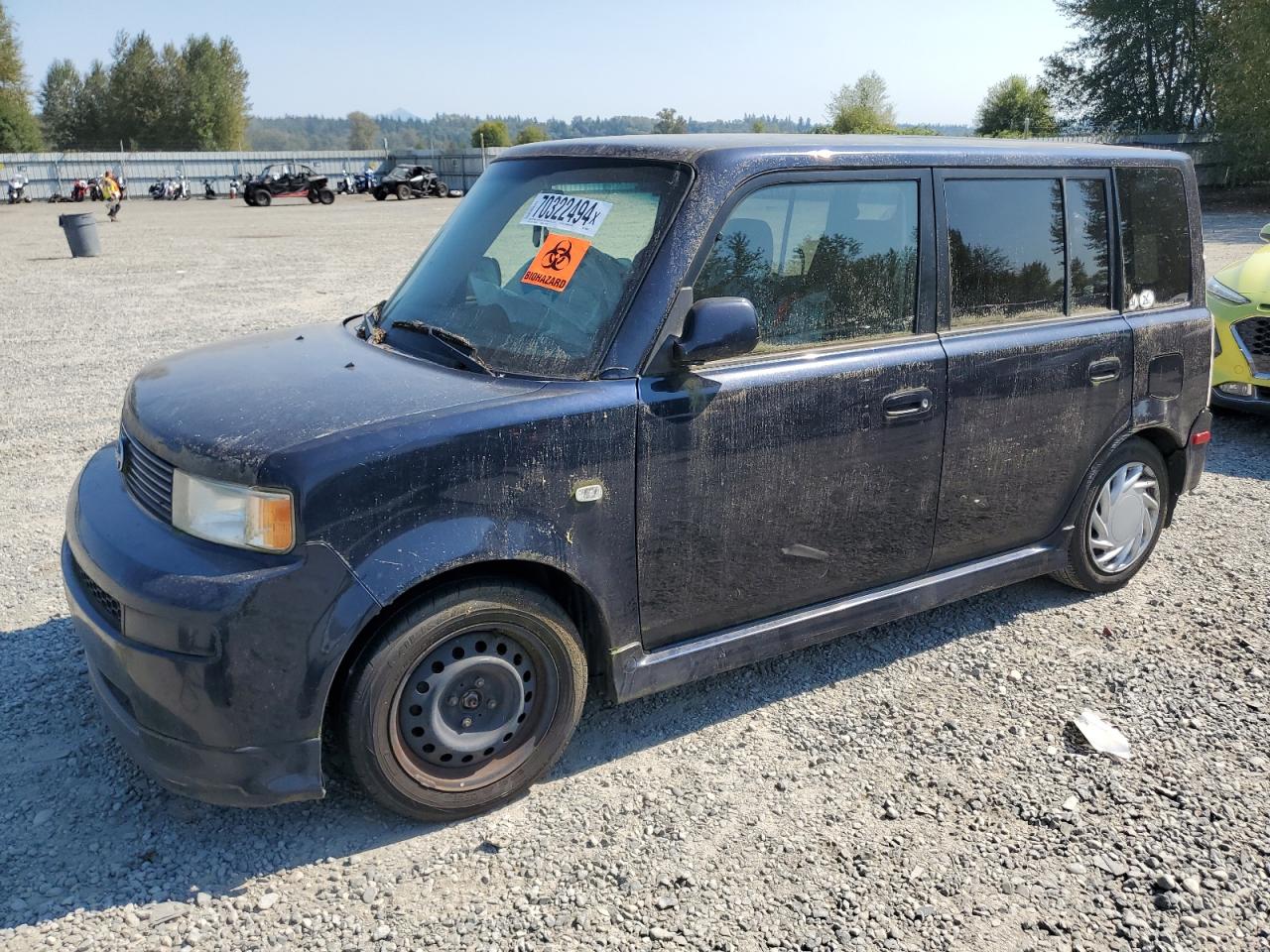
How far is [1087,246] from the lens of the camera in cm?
415

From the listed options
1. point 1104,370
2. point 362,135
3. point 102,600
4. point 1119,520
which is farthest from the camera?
point 362,135

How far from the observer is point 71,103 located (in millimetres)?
86938

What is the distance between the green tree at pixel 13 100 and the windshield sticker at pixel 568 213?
71.7 metres

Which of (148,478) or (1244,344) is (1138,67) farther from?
(148,478)

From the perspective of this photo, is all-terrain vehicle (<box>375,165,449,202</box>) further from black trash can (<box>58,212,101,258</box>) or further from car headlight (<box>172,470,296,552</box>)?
car headlight (<box>172,470,296,552</box>)

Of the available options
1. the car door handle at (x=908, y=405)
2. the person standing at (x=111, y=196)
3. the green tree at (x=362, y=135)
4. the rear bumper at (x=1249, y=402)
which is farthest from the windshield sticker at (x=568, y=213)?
the green tree at (x=362, y=135)

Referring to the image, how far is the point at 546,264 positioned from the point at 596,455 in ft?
2.49

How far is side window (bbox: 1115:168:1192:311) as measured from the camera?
4.29 metres

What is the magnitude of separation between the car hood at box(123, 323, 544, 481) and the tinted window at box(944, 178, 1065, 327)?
5.86ft

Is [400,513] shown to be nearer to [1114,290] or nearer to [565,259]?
[565,259]

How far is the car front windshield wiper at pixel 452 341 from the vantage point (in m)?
3.17

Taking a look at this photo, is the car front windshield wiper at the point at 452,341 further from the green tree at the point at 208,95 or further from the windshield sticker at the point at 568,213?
the green tree at the point at 208,95

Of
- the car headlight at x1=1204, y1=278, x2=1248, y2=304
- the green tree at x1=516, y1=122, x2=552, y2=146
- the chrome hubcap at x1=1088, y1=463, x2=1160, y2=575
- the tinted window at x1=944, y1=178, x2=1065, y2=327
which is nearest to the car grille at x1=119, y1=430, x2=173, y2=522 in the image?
the tinted window at x1=944, y1=178, x2=1065, y2=327

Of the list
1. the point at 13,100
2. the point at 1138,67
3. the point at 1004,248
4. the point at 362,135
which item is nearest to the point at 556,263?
the point at 1004,248
